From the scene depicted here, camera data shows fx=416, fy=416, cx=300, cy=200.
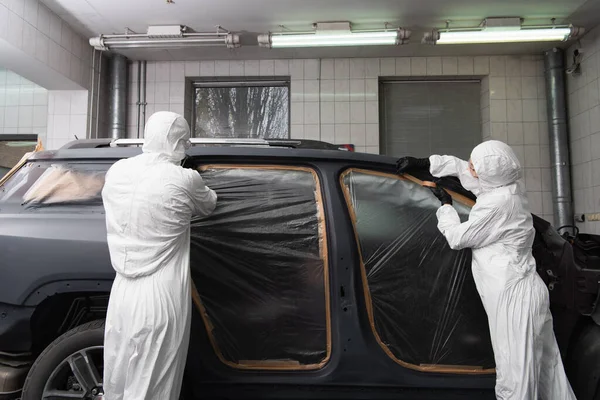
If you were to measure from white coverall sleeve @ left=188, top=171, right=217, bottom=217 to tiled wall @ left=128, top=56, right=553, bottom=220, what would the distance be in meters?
4.48

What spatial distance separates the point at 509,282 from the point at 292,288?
1.11m

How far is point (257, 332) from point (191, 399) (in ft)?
1.60

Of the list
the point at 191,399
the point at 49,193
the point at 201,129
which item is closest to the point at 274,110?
the point at 201,129

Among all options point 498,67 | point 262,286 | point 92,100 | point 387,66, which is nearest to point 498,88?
point 498,67

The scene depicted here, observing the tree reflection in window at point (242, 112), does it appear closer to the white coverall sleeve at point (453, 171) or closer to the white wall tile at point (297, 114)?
the white wall tile at point (297, 114)

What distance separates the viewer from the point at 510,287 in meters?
2.13

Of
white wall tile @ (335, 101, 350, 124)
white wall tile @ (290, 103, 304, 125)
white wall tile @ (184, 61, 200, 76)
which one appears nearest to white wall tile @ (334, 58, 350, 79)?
white wall tile @ (335, 101, 350, 124)

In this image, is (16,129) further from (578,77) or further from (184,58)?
(578,77)

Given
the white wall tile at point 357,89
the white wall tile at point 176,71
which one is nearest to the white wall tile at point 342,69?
the white wall tile at point 357,89

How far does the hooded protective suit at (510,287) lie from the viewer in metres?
2.07

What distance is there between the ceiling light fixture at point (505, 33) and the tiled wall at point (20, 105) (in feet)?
19.9

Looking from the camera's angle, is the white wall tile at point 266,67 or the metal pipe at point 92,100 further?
the white wall tile at point 266,67

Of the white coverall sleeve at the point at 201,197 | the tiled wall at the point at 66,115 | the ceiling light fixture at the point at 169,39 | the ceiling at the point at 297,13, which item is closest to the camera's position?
the white coverall sleeve at the point at 201,197

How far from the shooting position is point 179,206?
6.36 feet
